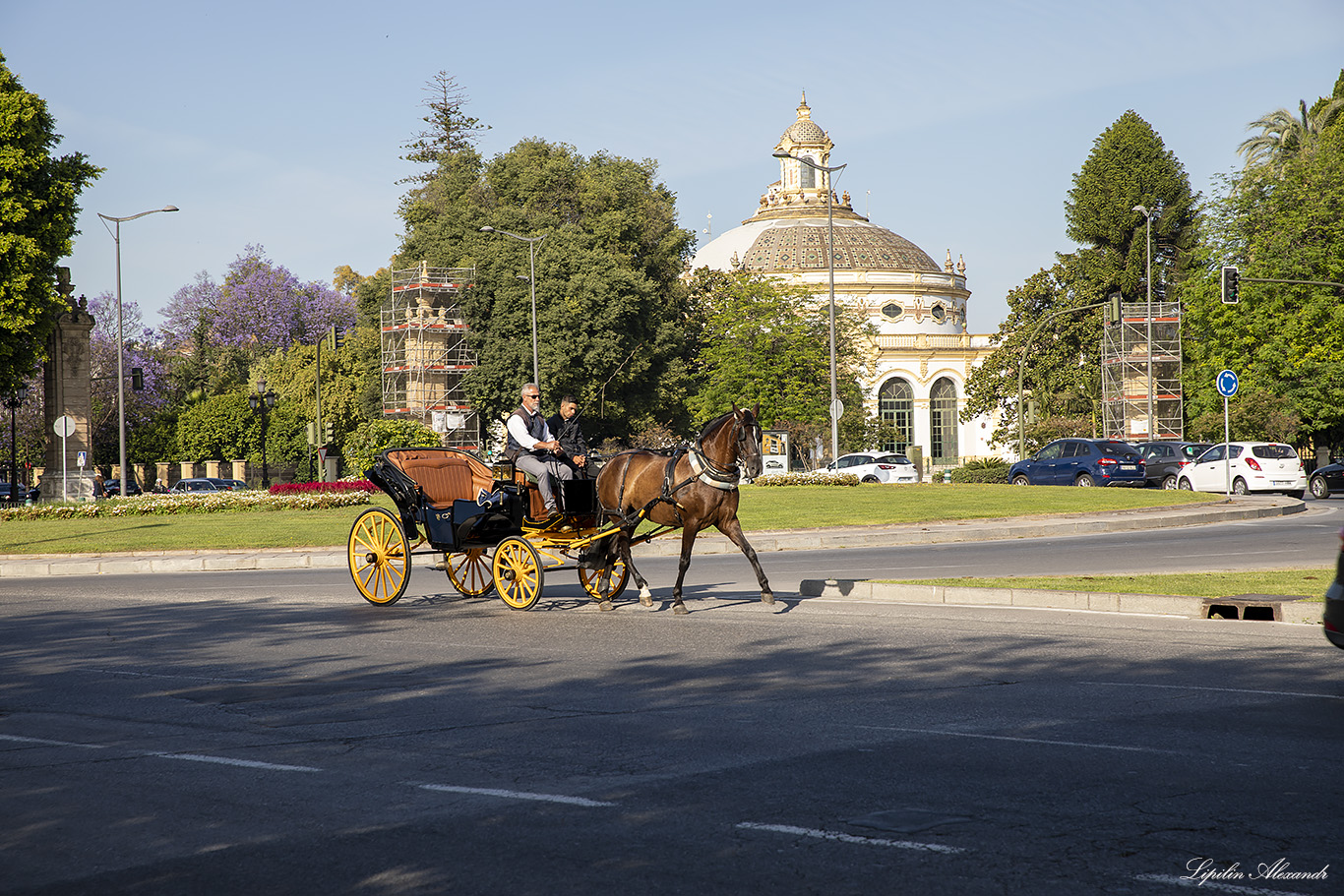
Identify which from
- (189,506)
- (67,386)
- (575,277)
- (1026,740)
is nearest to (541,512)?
(1026,740)

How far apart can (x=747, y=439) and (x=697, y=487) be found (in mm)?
695

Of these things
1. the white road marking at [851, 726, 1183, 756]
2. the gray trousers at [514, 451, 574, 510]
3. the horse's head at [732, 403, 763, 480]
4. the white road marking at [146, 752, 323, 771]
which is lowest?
the white road marking at [851, 726, 1183, 756]

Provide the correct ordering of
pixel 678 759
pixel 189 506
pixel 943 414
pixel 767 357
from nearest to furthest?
pixel 678 759, pixel 189 506, pixel 767 357, pixel 943 414

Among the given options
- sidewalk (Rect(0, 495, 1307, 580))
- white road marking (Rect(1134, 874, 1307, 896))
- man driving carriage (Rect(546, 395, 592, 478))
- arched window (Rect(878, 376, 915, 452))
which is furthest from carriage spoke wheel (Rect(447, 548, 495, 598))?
arched window (Rect(878, 376, 915, 452))

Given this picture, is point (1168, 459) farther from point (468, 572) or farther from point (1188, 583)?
point (468, 572)

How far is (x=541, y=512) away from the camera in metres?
13.3

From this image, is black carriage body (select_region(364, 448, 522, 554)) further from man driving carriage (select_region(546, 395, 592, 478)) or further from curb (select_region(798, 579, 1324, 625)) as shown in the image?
curb (select_region(798, 579, 1324, 625))

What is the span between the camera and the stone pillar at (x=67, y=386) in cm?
4347

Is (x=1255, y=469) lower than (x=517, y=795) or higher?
higher

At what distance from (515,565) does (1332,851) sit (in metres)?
9.21

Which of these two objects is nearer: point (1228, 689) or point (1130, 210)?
point (1228, 689)

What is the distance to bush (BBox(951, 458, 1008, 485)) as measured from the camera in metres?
44.5

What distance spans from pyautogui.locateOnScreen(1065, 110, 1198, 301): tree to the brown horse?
63999 mm

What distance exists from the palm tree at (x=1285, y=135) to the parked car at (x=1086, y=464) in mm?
29964
